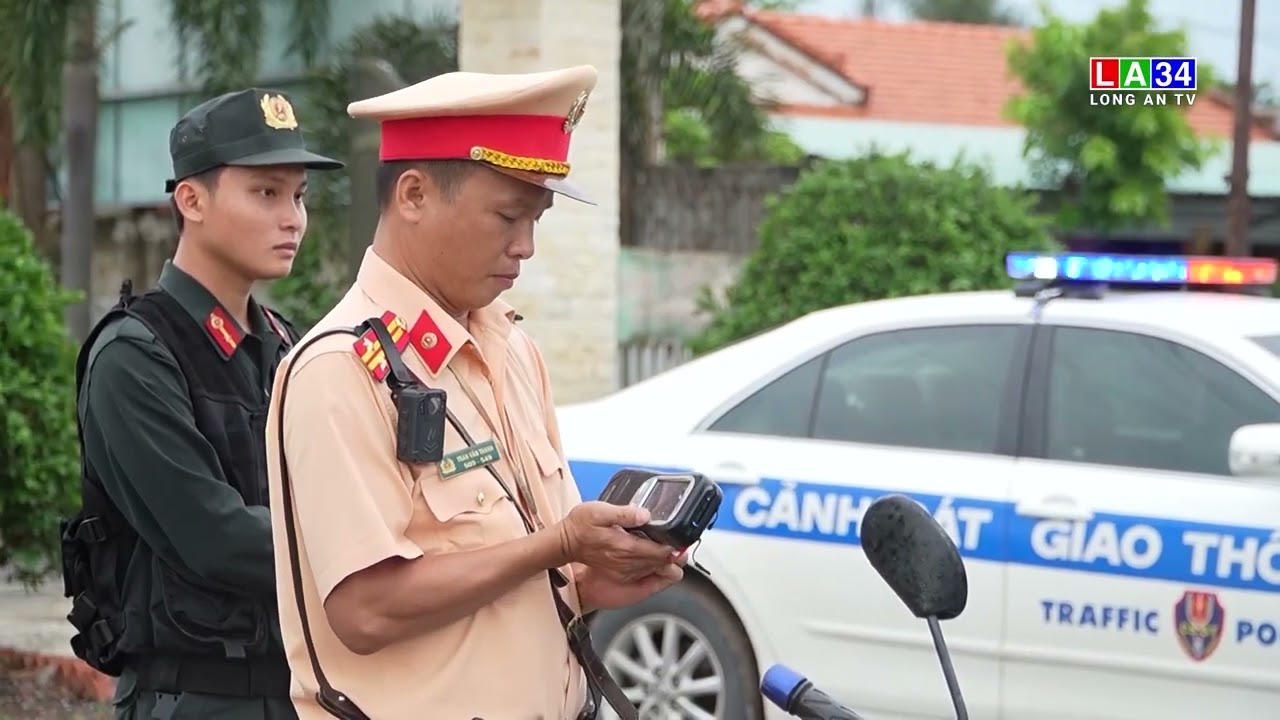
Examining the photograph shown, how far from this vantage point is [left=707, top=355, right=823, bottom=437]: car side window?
554cm

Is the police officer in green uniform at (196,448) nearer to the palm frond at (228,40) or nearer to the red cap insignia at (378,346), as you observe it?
the red cap insignia at (378,346)

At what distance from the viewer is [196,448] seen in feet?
9.38

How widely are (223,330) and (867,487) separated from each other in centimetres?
262

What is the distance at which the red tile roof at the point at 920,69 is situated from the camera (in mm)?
26984

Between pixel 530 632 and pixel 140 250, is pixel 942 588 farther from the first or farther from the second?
pixel 140 250

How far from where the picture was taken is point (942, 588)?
2.13m

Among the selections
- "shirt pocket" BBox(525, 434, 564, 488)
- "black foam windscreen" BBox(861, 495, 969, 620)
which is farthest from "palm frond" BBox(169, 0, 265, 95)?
"black foam windscreen" BBox(861, 495, 969, 620)

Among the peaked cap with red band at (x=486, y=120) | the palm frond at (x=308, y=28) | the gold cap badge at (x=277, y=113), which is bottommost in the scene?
the peaked cap with red band at (x=486, y=120)

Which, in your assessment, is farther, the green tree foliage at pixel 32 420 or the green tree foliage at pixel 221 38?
the green tree foliage at pixel 221 38

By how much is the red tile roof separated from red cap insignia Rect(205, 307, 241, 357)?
2148cm

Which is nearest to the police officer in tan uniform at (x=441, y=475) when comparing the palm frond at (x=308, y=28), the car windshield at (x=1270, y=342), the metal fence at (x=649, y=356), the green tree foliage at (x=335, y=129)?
the car windshield at (x=1270, y=342)

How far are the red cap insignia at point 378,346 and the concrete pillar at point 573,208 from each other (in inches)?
306

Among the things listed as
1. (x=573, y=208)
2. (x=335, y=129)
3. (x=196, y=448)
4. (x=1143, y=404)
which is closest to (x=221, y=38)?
(x=335, y=129)

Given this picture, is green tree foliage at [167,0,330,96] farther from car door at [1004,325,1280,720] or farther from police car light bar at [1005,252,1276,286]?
car door at [1004,325,1280,720]
